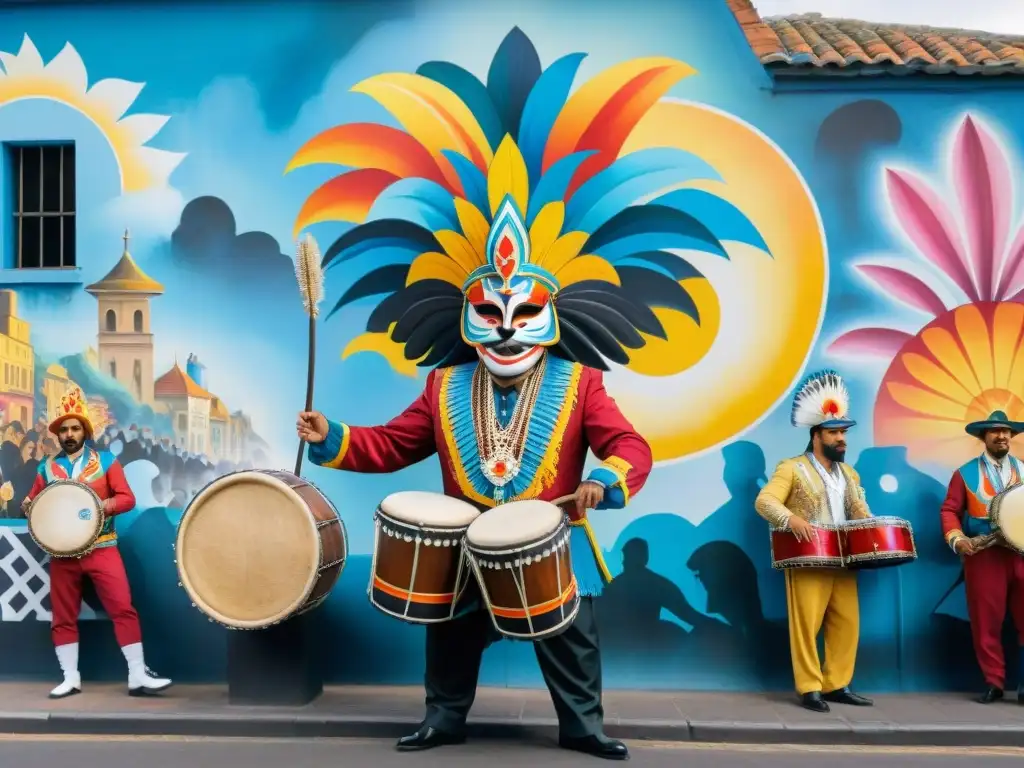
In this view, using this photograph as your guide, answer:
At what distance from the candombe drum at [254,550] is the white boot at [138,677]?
105 cm

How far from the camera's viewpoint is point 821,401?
6.68 m

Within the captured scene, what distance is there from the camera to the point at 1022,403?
6.92 m

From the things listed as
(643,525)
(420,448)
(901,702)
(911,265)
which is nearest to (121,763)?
(420,448)

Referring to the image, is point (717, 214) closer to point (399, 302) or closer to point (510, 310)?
point (510, 310)

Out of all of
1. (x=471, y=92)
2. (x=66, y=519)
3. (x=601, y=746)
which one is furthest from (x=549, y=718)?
(x=471, y=92)

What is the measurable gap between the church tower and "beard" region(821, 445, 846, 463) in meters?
4.33

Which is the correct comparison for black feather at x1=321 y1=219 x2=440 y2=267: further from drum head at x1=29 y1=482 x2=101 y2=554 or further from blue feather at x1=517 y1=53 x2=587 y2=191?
drum head at x1=29 y1=482 x2=101 y2=554

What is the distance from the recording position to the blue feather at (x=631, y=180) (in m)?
7.07

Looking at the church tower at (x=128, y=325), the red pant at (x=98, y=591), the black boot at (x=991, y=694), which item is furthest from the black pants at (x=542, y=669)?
the church tower at (x=128, y=325)

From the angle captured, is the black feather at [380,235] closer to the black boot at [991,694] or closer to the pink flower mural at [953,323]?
the pink flower mural at [953,323]

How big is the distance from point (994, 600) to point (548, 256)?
3.39 m

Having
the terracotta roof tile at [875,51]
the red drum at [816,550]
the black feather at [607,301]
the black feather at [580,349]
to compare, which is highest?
the terracotta roof tile at [875,51]

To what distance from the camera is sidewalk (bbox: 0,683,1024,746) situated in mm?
5930

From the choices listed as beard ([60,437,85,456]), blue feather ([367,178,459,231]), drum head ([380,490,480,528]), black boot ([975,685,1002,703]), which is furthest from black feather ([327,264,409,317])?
black boot ([975,685,1002,703])
